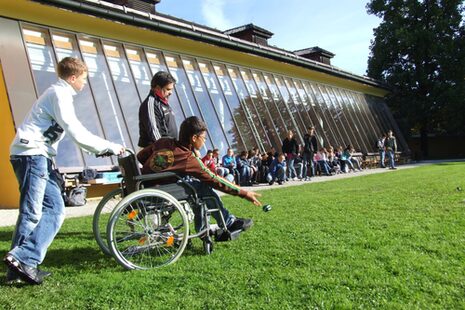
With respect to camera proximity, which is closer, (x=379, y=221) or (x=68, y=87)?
(x=68, y=87)

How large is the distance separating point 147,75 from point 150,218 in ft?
32.2

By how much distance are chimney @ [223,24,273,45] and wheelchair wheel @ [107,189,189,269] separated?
17.0 metres

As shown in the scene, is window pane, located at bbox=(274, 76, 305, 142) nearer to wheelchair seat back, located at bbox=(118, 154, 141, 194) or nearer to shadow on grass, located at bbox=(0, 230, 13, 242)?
shadow on grass, located at bbox=(0, 230, 13, 242)

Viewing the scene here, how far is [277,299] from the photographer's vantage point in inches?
99.9

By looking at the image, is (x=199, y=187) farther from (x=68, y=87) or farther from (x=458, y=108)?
(x=458, y=108)

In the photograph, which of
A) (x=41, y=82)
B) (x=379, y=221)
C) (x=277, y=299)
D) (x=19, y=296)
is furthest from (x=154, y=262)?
(x=41, y=82)

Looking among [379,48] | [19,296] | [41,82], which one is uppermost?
[379,48]

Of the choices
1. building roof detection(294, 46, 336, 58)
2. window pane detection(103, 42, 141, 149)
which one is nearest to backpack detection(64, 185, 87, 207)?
window pane detection(103, 42, 141, 149)

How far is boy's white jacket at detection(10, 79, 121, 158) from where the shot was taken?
10.3 feet

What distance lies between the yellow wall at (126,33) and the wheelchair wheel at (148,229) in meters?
8.16

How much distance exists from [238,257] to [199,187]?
72 centimetres

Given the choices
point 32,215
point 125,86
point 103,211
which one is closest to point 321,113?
point 125,86

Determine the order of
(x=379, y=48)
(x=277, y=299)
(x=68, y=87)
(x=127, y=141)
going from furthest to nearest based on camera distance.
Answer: (x=379, y=48) < (x=127, y=141) < (x=68, y=87) < (x=277, y=299)

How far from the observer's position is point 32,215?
3.07m
